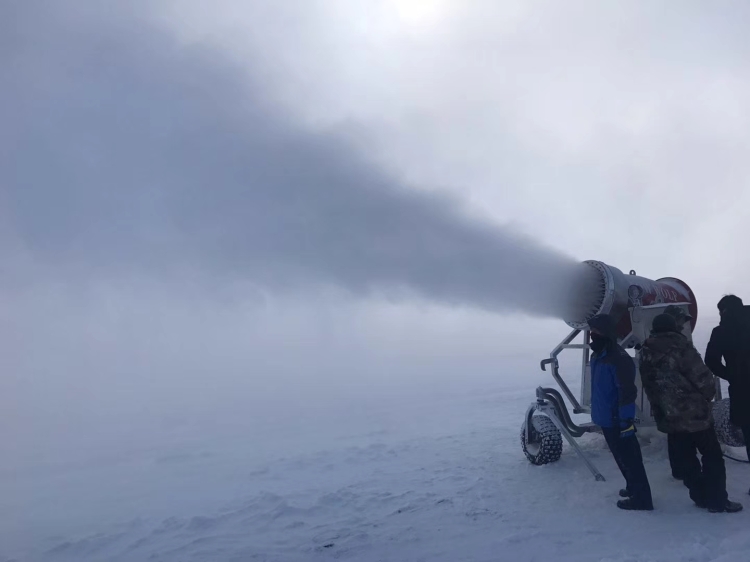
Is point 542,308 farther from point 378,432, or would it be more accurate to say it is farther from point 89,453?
point 89,453

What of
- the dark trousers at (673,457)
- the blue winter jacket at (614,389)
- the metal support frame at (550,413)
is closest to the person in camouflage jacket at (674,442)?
the dark trousers at (673,457)

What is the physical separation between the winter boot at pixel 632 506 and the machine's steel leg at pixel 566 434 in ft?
2.90

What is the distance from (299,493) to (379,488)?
0.96m

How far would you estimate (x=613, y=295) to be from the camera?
22.5 ft

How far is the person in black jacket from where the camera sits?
17.8ft

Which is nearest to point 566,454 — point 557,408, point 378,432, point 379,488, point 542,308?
point 557,408

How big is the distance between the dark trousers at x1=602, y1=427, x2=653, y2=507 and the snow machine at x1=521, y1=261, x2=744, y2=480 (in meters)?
0.94

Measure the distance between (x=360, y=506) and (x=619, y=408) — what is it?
113 inches

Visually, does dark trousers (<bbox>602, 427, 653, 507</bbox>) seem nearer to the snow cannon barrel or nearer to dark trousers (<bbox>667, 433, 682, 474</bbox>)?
dark trousers (<bbox>667, 433, 682, 474</bbox>)

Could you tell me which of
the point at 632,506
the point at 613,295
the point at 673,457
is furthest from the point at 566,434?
the point at 613,295

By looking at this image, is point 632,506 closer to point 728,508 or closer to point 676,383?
point 728,508

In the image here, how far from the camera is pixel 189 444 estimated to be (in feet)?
36.1

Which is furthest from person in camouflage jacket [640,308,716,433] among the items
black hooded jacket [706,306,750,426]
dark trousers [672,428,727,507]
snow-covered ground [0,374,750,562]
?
snow-covered ground [0,374,750,562]

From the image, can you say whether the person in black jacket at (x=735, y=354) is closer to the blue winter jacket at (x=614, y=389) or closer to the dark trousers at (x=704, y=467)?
the dark trousers at (x=704, y=467)
